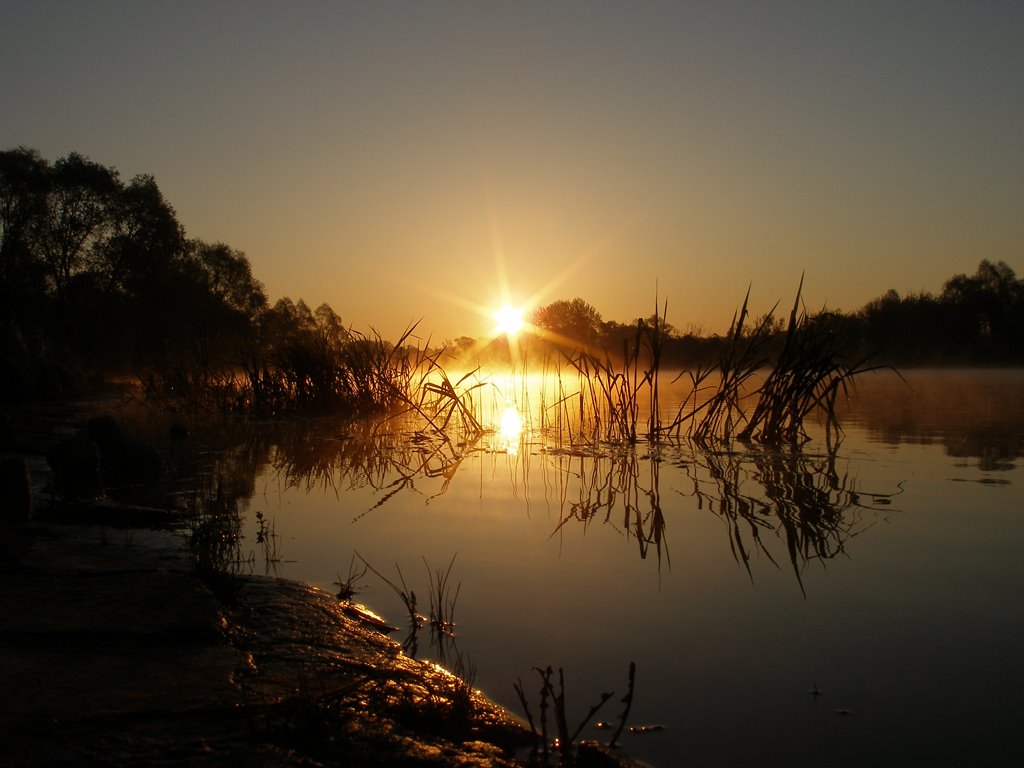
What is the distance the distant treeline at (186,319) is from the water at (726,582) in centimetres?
238

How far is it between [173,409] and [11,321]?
363 centimetres

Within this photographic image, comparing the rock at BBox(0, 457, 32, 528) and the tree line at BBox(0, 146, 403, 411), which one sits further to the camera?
the tree line at BBox(0, 146, 403, 411)

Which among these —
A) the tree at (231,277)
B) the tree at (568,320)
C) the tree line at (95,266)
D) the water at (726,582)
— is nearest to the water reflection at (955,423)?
the water at (726,582)

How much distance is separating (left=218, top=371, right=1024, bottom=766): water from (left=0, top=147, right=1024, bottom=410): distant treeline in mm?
2382

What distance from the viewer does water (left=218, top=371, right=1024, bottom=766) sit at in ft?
6.17

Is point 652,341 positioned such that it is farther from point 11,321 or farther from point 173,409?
point 11,321

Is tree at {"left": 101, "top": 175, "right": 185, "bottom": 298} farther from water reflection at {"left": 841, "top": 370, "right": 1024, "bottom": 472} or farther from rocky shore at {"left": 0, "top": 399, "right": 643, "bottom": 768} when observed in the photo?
rocky shore at {"left": 0, "top": 399, "right": 643, "bottom": 768}

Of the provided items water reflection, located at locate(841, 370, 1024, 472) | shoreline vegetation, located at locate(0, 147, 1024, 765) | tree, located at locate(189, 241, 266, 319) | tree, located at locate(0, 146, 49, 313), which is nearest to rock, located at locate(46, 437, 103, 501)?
shoreline vegetation, located at locate(0, 147, 1024, 765)

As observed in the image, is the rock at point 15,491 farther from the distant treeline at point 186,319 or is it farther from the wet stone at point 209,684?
the distant treeline at point 186,319

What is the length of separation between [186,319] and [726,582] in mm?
32267

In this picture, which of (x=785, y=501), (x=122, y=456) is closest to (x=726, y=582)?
(x=785, y=501)

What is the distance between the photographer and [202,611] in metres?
2.34

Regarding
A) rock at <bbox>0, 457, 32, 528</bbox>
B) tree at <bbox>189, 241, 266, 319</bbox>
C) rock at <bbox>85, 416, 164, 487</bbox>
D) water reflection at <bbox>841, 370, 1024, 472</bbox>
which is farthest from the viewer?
tree at <bbox>189, 241, 266, 319</bbox>

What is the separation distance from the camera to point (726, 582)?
299 centimetres
